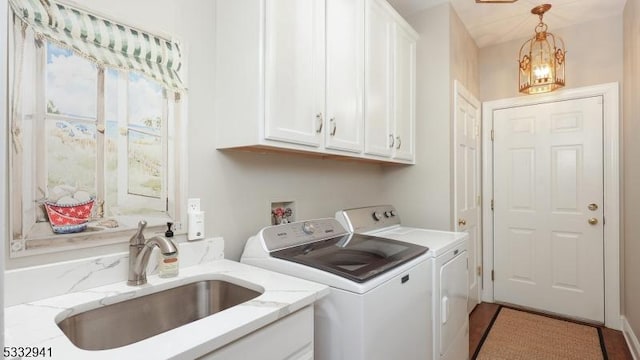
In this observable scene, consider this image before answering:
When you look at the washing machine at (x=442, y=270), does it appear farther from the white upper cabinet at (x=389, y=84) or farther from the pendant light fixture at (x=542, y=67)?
the pendant light fixture at (x=542, y=67)

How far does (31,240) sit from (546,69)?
3.28 m

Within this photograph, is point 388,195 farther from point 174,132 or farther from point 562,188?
point 174,132

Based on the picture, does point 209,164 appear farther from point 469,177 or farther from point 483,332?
point 483,332

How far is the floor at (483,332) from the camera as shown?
2.30m

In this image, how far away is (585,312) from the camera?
280 centimetres

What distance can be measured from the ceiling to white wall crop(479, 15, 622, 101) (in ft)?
0.31

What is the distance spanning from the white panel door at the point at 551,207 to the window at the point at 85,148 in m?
3.03

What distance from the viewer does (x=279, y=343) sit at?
37.1 inches

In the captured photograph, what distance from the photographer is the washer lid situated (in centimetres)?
125

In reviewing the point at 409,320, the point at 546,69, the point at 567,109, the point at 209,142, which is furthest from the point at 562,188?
the point at 209,142

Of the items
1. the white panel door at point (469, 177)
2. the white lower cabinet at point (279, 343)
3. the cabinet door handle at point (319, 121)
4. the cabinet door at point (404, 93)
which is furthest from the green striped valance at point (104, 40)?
the white panel door at point (469, 177)

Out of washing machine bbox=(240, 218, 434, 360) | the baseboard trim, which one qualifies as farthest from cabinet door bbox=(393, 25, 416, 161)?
the baseboard trim

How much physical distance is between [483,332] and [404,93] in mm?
2011

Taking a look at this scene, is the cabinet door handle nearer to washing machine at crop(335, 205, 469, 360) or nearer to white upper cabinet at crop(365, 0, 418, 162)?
white upper cabinet at crop(365, 0, 418, 162)
